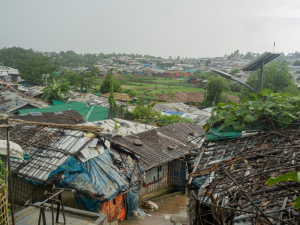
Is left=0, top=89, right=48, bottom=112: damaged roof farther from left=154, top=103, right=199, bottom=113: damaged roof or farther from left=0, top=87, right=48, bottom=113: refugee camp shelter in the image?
left=154, top=103, right=199, bottom=113: damaged roof

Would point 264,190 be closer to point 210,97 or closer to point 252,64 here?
point 252,64

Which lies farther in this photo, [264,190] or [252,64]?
[252,64]

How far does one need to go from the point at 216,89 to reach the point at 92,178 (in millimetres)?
35297

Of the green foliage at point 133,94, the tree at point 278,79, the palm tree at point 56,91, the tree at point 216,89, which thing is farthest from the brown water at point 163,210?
the green foliage at point 133,94

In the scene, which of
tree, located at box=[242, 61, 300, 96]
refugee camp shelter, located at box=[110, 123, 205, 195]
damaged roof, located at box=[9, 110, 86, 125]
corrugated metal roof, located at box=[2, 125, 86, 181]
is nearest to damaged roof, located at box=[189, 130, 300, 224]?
corrugated metal roof, located at box=[2, 125, 86, 181]

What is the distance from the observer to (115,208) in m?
10.3

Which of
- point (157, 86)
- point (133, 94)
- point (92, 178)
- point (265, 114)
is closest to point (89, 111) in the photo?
point (92, 178)

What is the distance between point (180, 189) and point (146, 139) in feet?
12.0

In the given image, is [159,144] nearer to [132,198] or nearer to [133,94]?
[132,198]

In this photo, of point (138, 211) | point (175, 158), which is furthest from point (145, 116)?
point (138, 211)

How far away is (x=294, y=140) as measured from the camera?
5574mm

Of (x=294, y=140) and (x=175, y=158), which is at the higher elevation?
(x=294, y=140)

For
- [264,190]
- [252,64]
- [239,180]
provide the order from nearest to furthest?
[264,190], [239,180], [252,64]

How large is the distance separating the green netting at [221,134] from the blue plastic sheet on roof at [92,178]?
4.05 metres
